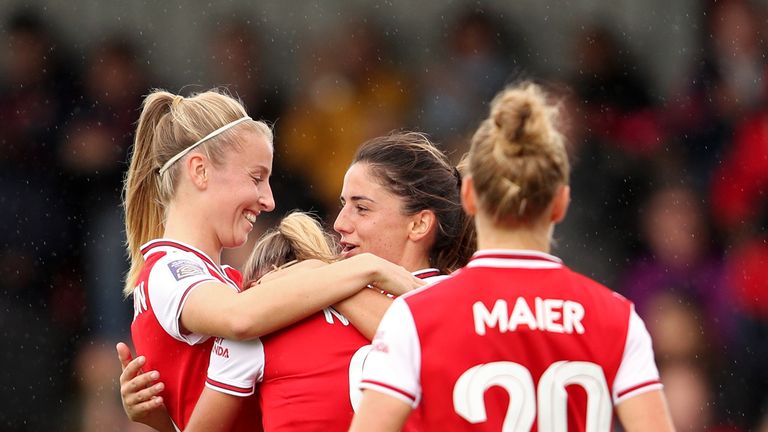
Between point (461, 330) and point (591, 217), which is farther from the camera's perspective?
point (591, 217)

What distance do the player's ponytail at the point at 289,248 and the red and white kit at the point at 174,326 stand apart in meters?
0.09

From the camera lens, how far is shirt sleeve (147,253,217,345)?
2961 millimetres

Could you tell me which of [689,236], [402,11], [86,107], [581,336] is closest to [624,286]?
[689,236]

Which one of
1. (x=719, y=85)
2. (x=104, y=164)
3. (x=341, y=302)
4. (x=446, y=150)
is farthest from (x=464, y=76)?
(x=341, y=302)

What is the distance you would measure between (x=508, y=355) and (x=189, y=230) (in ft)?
3.98

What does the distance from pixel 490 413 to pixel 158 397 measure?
1170 mm

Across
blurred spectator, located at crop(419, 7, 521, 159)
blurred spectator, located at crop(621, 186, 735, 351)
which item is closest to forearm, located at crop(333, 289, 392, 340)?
blurred spectator, located at crop(621, 186, 735, 351)

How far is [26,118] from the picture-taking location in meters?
7.39

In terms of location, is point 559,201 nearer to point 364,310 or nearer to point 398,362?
point 398,362

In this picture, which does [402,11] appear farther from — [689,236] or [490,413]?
[490,413]

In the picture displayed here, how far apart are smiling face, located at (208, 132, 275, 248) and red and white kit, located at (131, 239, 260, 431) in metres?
0.11

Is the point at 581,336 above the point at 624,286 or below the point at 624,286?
above

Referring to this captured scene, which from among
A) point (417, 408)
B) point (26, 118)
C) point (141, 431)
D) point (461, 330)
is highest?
point (461, 330)

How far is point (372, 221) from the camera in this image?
3.25 meters
